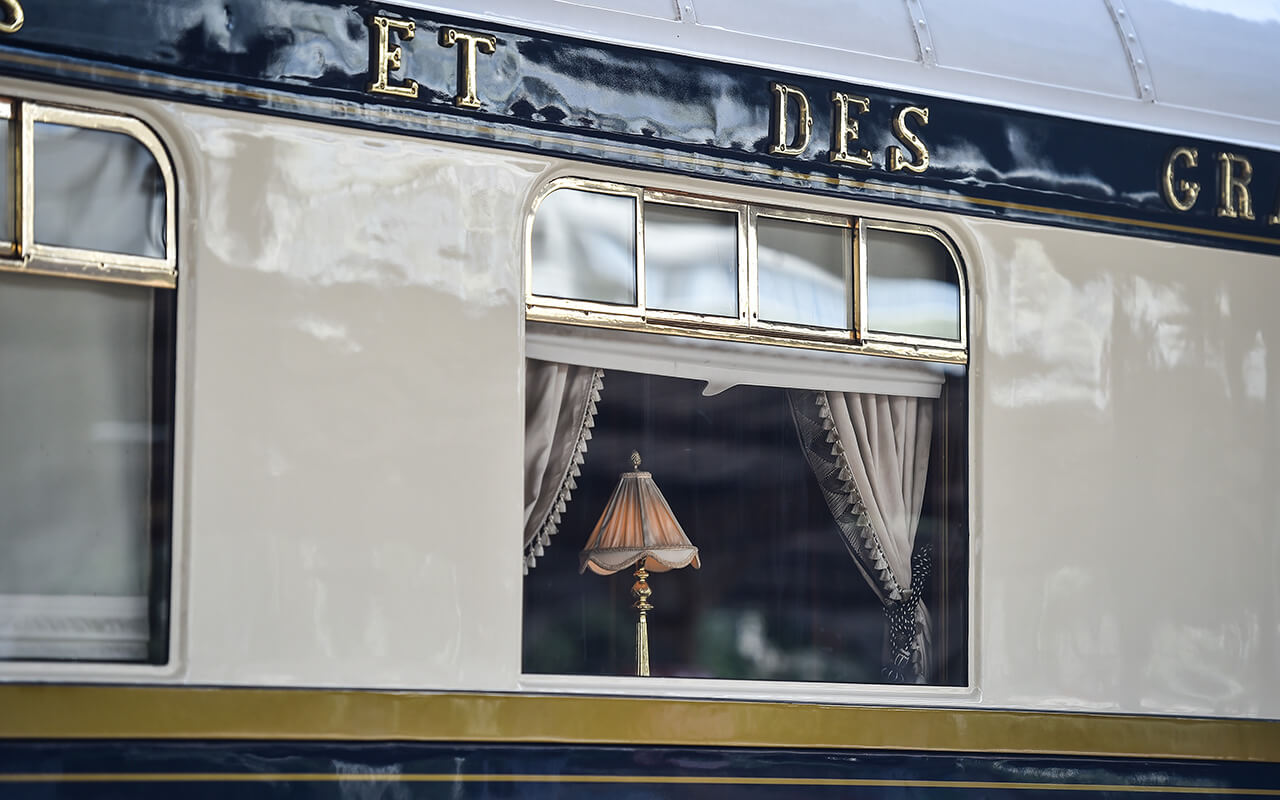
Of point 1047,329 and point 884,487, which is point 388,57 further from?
point 1047,329

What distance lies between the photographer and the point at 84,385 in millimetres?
3482

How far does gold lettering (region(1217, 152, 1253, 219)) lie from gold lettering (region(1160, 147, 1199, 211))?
9 centimetres

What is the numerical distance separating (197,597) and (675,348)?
4.34ft

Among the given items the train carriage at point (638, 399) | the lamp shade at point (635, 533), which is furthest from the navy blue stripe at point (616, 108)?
the lamp shade at point (635, 533)

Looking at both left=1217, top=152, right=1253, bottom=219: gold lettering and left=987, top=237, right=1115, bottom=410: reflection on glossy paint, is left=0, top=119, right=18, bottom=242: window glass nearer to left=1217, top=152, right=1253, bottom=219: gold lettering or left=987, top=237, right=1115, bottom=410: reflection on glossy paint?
left=987, top=237, right=1115, bottom=410: reflection on glossy paint

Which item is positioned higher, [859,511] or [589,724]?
[859,511]

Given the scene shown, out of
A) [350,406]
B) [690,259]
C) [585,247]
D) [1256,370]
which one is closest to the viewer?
[350,406]

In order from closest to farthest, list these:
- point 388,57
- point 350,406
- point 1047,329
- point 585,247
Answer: point 350,406 < point 388,57 < point 585,247 < point 1047,329

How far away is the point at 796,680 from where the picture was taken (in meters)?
4.37

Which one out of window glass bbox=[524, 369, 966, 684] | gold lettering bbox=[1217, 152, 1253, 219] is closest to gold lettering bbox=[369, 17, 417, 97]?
window glass bbox=[524, 369, 966, 684]

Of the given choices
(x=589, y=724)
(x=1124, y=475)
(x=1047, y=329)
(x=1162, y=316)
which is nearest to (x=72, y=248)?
(x=589, y=724)

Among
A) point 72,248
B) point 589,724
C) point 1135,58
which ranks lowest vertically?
point 589,724

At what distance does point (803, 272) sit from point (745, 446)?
0.50 m

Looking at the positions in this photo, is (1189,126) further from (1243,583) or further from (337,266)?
(337,266)
